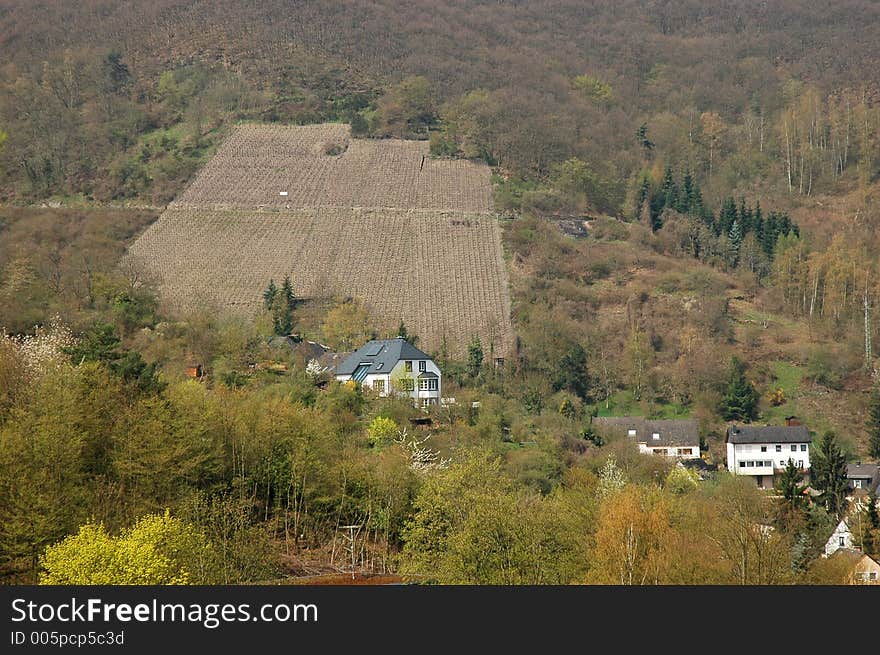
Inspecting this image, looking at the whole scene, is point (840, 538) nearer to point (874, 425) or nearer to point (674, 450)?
point (674, 450)

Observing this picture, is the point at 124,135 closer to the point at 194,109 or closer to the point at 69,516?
the point at 194,109

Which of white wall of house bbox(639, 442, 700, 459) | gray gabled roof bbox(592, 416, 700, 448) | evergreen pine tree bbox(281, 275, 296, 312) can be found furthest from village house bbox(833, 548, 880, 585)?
evergreen pine tree bbox(281, 275, 296, 312)

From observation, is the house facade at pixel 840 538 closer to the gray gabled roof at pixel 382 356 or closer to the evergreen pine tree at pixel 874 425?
the evergreen pine tree at pixel 874 425

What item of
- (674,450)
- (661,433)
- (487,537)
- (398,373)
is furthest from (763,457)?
(487,537)

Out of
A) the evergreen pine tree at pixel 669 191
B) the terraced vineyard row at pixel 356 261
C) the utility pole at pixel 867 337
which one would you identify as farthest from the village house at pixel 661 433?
the evergreen pine tree at pixel 669 191

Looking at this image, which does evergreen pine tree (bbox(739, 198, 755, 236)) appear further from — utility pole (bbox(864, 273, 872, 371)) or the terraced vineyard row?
the terraced vineyard row

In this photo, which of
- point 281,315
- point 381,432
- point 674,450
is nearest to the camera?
point 381,432
